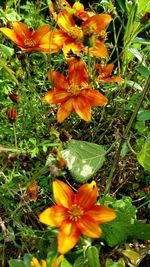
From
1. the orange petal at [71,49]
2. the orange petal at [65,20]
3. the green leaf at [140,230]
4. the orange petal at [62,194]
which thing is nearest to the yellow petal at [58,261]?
the orange petal at [62,194]

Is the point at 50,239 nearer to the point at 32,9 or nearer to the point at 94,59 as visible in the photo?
the point at 94,59

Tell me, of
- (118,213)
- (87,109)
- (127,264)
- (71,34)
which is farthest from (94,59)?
(127,264)

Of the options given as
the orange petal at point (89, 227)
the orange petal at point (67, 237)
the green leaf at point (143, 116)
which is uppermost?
the green leaf at point (143, 116)

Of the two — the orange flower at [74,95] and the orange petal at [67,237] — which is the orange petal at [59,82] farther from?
the orange petal at [67,237]

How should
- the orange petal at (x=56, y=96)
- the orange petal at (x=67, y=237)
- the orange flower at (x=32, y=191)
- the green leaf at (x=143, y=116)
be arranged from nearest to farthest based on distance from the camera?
1. the orange petal at (x=67, y=237)
2. the orange flower at (x=32, y=191)
3. the orange petal at (x=56, y=96)
4. the green leaf at (x=143, y=116)

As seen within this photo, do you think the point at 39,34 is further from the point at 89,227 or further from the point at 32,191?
the point at 89,227

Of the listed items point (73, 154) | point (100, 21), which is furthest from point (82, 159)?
point (100, 21)

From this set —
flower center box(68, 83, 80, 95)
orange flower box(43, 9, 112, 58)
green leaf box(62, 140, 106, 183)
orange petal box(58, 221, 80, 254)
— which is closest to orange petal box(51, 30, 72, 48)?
orange flower box(43, 9, 112, 58)
